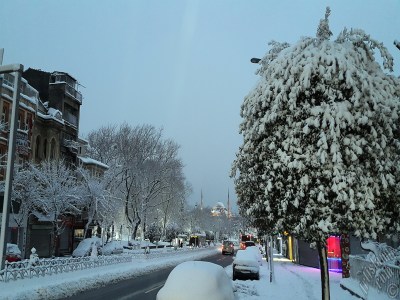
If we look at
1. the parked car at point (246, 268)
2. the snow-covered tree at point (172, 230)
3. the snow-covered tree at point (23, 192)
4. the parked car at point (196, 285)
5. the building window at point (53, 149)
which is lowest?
the parked car at point (246, 268)

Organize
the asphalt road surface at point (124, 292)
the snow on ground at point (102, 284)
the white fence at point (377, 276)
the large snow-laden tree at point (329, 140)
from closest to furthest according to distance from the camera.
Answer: the large snow-laden tree at point (329, 140) < the white fence at point (377, 276) < the snow on ground at point (102, 284) < the asphalt road surface at point (124, 292)

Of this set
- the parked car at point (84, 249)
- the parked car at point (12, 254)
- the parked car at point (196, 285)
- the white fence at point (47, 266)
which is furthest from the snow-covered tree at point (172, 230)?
the parked car at point (196, 285)

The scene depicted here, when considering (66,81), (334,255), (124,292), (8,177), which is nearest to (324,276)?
(8,177)

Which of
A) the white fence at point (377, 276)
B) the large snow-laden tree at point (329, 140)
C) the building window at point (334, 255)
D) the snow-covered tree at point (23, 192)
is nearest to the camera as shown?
the large snow-laden tree at point (329, 140)

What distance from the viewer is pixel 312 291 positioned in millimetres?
17391

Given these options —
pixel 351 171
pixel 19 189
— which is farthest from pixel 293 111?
pixel 19 189

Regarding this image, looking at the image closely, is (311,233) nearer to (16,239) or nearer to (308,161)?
(308,161)

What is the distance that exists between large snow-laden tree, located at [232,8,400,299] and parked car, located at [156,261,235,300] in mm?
2388

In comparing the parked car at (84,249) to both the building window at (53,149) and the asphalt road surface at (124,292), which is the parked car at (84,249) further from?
the asphalt road surface at (124,292)

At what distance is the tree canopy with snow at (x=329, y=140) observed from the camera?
7.72m

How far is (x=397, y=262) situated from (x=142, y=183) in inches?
1607

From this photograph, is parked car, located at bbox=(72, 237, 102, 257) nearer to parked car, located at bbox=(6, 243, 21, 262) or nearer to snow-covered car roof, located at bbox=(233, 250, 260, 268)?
parked car, located at bbox=(6, 243, 21, 262)

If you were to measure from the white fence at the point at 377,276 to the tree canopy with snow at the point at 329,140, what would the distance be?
16.9ft

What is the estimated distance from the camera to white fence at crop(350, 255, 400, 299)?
1259 centimetres
